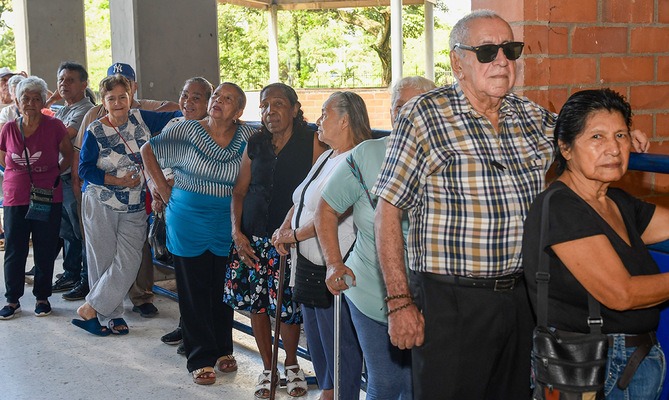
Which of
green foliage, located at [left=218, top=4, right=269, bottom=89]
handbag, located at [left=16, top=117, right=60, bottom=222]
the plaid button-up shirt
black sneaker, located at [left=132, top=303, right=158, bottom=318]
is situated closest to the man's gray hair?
the plaid button-up shirt

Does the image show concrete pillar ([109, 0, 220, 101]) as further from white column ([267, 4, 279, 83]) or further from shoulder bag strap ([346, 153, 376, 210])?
white column ([267, 4, 279, 83])

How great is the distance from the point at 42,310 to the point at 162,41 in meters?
2.98

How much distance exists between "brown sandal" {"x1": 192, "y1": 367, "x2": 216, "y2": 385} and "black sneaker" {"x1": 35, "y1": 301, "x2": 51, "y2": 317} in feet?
8.02

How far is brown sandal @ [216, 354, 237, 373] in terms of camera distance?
20.7 feet

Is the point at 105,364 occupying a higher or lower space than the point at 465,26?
lower

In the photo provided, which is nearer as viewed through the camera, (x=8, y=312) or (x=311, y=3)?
(x=8, y=312)

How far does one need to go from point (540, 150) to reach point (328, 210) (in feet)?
3.94

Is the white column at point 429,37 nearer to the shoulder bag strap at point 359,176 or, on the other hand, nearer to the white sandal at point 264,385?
the white sandal at point 264,385

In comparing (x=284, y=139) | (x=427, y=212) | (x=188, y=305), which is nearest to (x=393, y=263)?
(x=427, y=212)

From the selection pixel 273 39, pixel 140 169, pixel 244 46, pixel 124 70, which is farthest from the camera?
pixel 244 46

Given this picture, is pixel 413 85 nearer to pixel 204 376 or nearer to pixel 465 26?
pixel 465 26

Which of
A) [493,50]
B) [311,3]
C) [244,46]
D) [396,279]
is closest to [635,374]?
[396,279]

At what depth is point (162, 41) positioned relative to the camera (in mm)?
9219

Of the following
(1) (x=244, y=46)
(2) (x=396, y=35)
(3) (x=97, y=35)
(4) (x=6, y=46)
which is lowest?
(2) (x=396, y=35)
